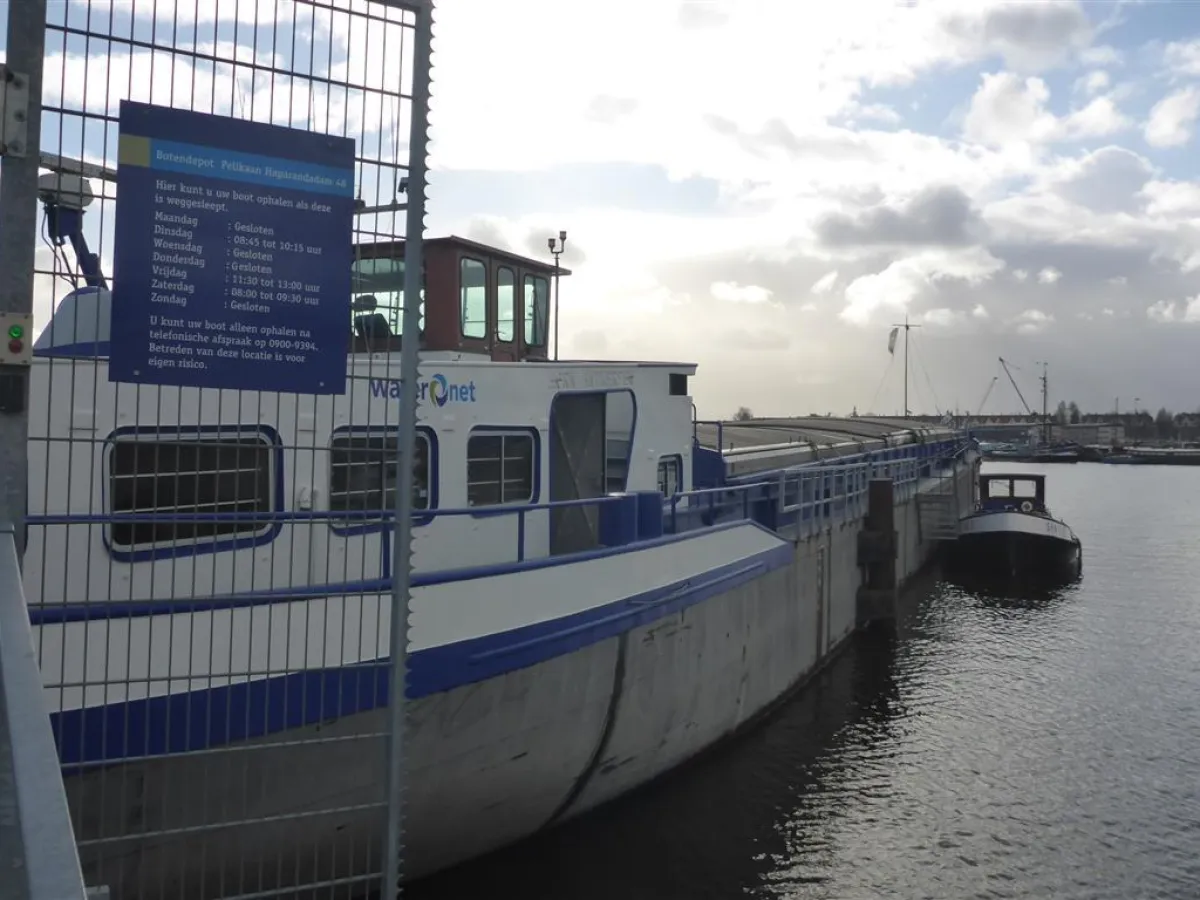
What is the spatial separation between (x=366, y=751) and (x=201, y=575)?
1676 mm

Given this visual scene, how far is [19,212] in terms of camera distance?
124 inches

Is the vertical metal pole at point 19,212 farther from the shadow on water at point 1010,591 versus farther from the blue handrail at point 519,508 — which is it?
the shadow on water at point 1010,591

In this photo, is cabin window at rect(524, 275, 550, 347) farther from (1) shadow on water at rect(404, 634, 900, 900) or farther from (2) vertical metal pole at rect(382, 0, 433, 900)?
(2) vertical metal pole at rect(382, 0, 433, 900)

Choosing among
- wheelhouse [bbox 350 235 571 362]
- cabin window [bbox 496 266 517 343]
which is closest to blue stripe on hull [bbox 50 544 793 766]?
wheelhouse [bbox 350 235 571 362]

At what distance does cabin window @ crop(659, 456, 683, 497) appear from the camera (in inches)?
487

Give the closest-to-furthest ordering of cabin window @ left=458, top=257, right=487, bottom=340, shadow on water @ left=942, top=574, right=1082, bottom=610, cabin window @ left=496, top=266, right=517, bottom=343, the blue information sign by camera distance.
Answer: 1. the blue information sign
2. cabin window @ left=458, top=257, right=487, bottom=340
3. cabin window @ left=496, top=266, right=517, bottom=343
4. shadow on water @ left=942, top=574, right=1082, bottom=610

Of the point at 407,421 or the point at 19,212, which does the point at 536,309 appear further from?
the point at 19,212

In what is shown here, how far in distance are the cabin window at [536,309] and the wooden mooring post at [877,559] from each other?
38.5 ft

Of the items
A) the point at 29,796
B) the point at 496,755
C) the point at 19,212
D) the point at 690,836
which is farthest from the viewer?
the point at 690,836

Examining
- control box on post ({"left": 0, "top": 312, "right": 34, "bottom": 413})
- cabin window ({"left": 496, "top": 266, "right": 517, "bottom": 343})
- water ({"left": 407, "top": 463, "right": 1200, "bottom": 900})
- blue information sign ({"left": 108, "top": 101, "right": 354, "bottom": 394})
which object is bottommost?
water ({"left": 407, "top": 463, "right": 1200, "bottom": 900})

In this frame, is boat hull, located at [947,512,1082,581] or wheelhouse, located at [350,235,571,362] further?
boat hull, located at [947,512,1082,581]

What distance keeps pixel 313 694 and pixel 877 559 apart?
17010 mm

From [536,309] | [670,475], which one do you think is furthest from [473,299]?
[670,475]

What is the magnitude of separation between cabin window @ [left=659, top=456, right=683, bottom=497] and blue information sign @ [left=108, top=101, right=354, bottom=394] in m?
8.66
